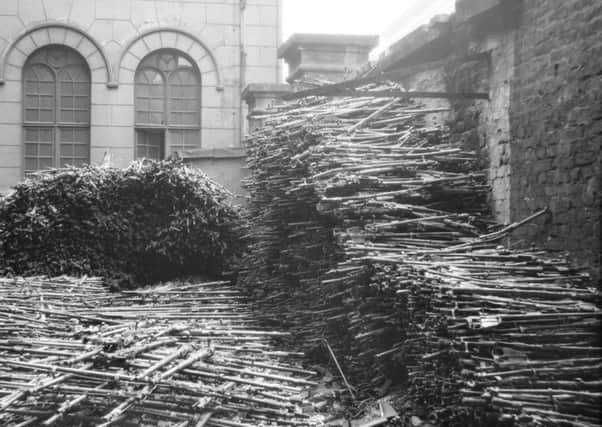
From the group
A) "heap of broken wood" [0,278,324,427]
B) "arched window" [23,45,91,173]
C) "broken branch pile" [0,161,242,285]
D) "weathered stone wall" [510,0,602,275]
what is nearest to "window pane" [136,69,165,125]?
"arched window" [23,45,91,173]

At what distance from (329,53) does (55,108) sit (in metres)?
5.78

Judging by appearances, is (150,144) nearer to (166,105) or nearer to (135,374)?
(166,105)

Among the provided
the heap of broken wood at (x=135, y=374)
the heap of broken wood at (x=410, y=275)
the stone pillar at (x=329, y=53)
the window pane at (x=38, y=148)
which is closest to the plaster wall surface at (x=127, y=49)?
the window pane at (x=38, y=148)

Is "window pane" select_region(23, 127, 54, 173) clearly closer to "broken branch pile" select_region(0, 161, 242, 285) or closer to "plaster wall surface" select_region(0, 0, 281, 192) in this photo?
"plaster wall surface" select_region(0, 0, 281, 192)

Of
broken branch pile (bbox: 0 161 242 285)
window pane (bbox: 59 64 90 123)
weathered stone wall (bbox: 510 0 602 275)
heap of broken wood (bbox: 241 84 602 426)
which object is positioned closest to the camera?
heap of broken wood (bbox: 241 84 602 426)

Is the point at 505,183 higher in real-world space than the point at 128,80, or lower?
lower

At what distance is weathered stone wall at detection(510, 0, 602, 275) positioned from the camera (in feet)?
17.4

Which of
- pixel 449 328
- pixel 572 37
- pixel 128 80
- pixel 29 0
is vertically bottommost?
pixel 449 328

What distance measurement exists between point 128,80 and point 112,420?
1053cm

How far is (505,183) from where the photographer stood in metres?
6.65

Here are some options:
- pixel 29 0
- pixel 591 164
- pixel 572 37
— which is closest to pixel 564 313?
pixel 591 164

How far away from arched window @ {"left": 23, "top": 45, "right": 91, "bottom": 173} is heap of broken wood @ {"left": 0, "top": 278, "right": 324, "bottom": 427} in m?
7.72

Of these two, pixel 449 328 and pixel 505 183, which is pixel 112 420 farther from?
pixel 505 183

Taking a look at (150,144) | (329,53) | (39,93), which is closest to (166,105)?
(150,144)
